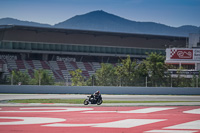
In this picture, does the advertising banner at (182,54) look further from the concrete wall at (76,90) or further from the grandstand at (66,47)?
the concrete wall at (76,90)

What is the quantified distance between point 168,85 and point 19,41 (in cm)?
3573

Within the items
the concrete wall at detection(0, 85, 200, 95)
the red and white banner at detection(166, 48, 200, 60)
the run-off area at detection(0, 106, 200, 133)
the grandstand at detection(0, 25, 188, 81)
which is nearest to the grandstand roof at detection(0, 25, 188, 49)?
the grandstand at detection(0, 25, 188, 81)

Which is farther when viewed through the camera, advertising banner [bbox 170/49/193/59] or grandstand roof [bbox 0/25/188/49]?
grandstand roof [bbox 0/25/188/49]

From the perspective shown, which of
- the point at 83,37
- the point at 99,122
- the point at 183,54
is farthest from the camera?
Answer: the point at 83,37

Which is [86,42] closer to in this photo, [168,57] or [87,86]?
[168,57]

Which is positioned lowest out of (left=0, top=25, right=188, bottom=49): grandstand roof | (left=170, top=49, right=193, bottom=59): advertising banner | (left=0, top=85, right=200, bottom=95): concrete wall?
(left=0, top=85, right=200, bottom=95): concrete wall

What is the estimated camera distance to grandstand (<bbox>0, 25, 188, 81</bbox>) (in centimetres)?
7025

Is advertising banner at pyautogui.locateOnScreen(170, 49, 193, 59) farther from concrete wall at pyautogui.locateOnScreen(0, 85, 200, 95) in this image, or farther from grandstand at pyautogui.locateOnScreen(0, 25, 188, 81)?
concrete wall at pyautogui.locateOnScreen(0, 85, 200, 95)

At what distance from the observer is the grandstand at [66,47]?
70.2 meters

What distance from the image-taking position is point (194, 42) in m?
73.2

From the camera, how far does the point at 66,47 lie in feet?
246

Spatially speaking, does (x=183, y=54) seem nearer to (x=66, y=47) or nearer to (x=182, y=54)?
(x=182, y=54)

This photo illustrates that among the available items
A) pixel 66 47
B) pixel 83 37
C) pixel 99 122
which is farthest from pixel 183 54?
A: pixel 99 122

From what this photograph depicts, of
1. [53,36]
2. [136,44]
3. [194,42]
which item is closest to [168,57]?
[194,42]
